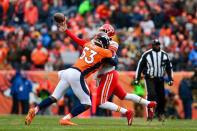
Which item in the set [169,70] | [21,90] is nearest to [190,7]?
[21,90]

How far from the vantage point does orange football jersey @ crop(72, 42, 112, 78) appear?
392 inches

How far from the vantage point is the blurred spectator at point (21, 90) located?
1738 cm

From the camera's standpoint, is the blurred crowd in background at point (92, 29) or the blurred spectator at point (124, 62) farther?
the blurred crowd in background at point (92, 29)

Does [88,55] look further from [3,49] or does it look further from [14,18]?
[14,18]

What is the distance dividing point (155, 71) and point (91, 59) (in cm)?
310

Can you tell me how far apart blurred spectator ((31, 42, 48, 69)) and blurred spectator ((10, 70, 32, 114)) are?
3.67 feet

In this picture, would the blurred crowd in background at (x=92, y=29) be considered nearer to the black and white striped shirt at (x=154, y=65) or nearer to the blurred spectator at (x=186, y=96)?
the blurred spectator at (x=186, y=96)

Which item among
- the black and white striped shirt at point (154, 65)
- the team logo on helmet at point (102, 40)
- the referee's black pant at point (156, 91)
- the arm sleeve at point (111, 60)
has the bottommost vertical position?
the referee's black pant at point (156, 91)

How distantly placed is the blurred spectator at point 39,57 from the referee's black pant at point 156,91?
6504mm

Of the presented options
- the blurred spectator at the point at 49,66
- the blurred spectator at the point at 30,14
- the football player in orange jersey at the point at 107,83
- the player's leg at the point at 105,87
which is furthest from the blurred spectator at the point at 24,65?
the player's leg at the point at 105,87

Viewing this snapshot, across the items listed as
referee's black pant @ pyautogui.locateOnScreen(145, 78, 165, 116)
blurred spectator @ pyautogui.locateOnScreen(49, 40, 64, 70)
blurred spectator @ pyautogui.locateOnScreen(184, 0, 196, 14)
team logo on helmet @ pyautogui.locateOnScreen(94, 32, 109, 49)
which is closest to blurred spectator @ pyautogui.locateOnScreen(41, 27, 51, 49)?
blurred spectator @ pyautogui.locateOnScreen(49, 40, 64, 70)

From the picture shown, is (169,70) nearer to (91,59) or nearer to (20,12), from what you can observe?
(91,59)

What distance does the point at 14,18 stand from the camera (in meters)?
22.0

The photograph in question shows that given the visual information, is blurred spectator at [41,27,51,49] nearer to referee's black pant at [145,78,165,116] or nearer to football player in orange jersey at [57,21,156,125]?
referee's black pant at [145,78,165,116]
